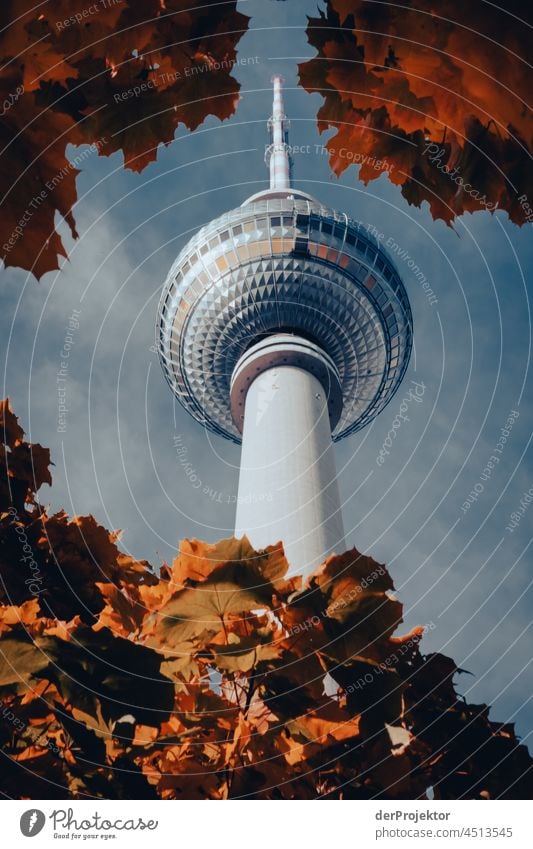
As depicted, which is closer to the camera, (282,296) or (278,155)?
(282,296)

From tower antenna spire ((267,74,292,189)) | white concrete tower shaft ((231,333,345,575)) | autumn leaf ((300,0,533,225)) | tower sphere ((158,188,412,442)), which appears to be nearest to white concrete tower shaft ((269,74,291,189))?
tower antenna spire ((267,74,292,189))

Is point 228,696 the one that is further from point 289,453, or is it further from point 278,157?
point 278,157

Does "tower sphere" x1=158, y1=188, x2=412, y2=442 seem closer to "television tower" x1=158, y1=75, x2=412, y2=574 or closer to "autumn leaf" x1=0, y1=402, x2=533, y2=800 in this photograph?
"television tower" x1=158, y1=75, x2=412, y2=574

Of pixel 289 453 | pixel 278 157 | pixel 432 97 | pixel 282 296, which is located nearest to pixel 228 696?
pixel 432 97
